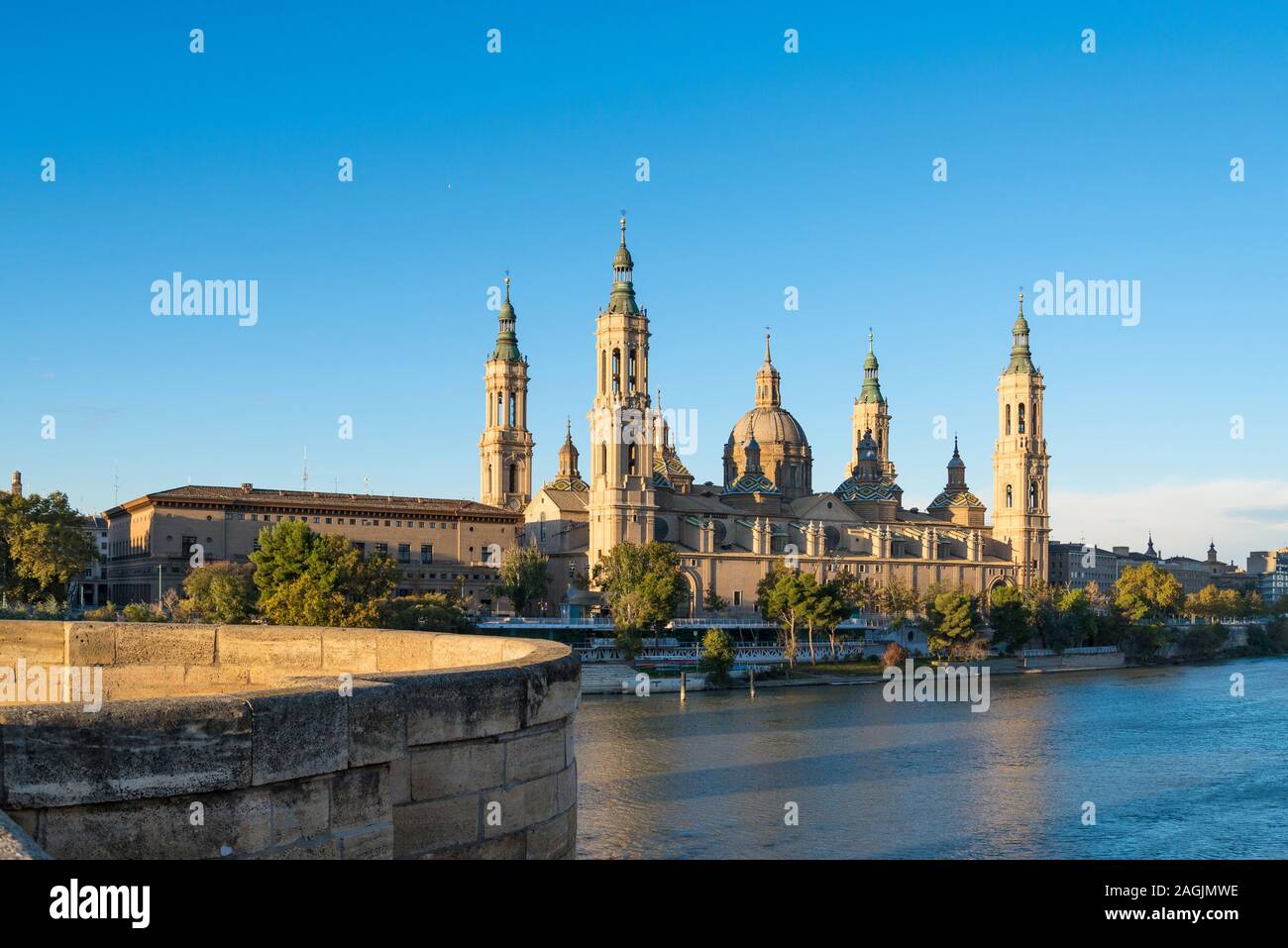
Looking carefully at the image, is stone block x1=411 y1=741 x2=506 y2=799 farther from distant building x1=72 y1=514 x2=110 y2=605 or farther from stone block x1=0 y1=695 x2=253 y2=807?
distant building x1=72 y1=514 x2=110 y2=605

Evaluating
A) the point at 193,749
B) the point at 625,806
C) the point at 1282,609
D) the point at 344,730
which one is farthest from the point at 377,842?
the point at 1282,609

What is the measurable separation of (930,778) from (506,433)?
8650cm


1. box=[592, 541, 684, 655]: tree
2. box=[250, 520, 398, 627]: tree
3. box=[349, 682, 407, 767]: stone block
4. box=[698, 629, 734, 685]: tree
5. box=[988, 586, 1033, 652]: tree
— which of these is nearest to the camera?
box=[349, 682, 407, 767]: stone block

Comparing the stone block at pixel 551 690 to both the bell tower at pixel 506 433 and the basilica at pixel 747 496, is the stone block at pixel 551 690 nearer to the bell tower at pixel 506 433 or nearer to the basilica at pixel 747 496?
the basilica at pixel 747 496

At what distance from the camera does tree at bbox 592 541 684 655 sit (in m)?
83.6

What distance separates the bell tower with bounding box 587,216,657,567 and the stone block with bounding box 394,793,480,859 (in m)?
94.1

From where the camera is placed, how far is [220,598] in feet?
208

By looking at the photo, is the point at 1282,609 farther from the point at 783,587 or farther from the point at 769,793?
the point at 769,793

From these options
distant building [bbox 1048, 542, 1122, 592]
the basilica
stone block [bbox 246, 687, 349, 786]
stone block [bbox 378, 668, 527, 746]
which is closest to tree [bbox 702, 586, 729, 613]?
the basilica

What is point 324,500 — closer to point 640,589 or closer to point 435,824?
point 640,589

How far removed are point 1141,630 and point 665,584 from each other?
47.8 meters

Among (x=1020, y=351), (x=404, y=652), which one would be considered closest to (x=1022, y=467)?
(x=1020, y=351)
